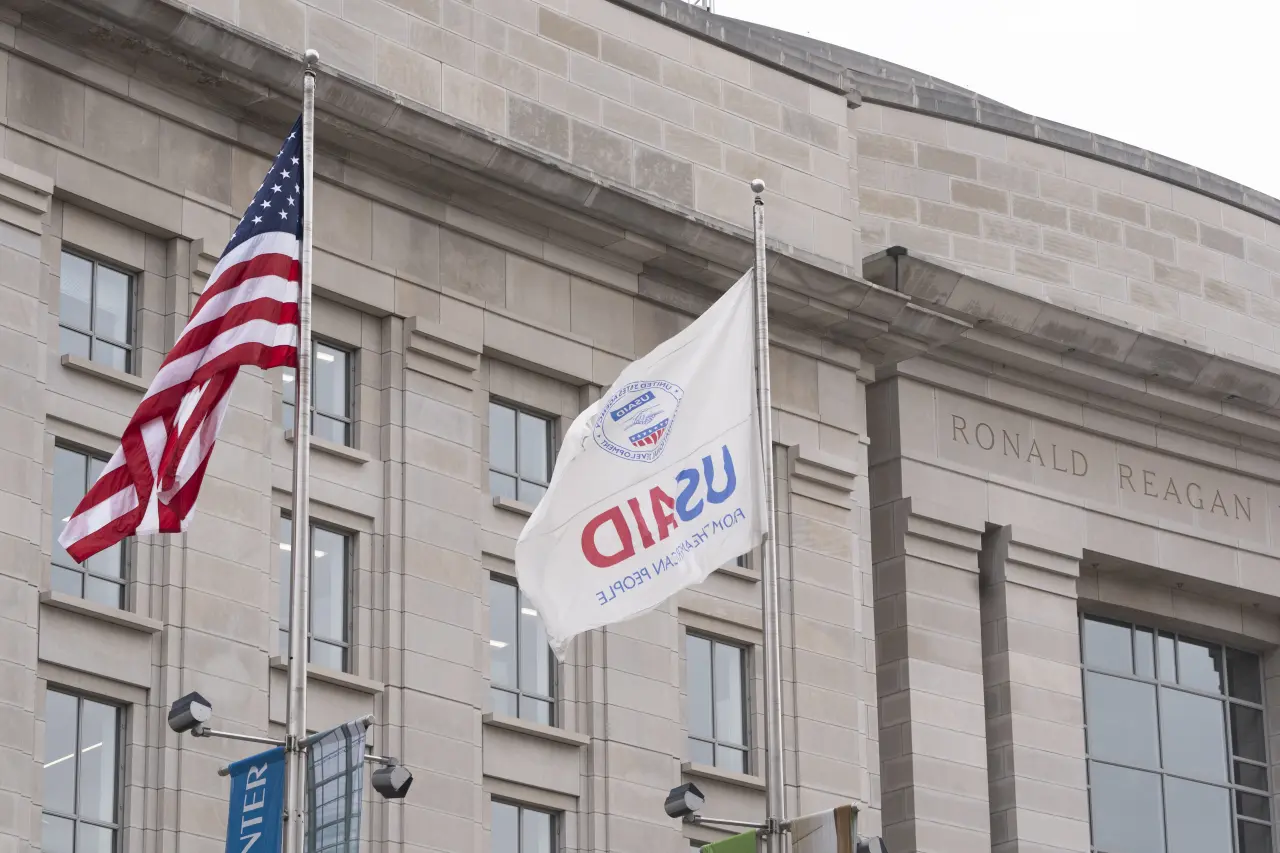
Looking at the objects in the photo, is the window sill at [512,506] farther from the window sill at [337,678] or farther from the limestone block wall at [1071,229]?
the limestone block wall at [1071,229]

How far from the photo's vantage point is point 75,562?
100ft

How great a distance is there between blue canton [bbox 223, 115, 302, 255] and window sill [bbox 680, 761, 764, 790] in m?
11.1

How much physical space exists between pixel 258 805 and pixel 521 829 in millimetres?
8972

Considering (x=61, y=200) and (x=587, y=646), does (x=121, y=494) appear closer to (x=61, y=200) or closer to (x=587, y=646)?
(x=61, y=200)

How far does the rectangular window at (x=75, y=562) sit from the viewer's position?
30.5 meters

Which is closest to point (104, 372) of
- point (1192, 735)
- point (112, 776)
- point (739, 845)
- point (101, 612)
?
point (101, 612)

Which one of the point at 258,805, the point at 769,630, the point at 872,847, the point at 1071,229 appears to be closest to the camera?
the point at 258,805

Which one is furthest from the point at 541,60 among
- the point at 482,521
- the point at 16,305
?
the point at 16,305

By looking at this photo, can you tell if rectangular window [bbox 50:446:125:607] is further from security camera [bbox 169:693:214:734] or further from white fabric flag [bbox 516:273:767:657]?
white fabric flag [bbox 516:273:767:657]

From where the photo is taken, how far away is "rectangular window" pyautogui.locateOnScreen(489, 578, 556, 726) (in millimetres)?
34375

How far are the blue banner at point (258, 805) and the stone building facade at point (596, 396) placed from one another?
13.3 feet

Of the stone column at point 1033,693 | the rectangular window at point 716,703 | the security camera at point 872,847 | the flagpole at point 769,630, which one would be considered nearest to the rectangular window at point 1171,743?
the stone column at point 1033,693

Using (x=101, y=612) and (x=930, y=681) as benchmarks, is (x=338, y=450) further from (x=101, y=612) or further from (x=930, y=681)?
(x=930, y=681)

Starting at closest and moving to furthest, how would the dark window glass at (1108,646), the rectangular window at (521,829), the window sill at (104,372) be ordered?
the window sill at (104,372), the rectangular window at (521,829), the dark window glass at (1108,646)
